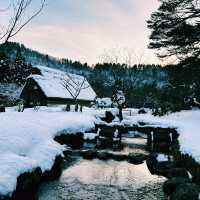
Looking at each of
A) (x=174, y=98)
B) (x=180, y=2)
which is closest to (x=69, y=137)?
(x=174, y=98)

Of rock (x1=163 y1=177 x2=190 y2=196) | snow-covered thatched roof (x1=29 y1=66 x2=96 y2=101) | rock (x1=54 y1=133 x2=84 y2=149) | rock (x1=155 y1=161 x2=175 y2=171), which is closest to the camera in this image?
rock (x1=163 y1=177 x2=190 y2=196)

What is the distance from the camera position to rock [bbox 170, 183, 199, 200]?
8461 mm

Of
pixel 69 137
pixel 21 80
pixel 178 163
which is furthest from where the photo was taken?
pixel 21 80

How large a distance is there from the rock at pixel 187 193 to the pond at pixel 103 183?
97cm

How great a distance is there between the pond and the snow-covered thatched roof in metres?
25.6

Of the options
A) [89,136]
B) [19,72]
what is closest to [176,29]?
[89,136]

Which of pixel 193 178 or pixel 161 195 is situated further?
pixel 193 178

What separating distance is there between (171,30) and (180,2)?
2.31 metres

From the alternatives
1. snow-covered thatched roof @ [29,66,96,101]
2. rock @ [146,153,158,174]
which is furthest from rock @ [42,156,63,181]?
snow-covered thatched roof @ [29,66,96,101]

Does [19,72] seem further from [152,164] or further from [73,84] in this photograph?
[152,164]

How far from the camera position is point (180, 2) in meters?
25.6

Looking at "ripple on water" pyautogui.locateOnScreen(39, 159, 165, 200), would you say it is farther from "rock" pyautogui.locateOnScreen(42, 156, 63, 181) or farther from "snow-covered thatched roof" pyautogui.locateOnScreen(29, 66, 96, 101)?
"snow-covered thatched roof" pyautogui.locateOnScreen(29, 66, 96, 101)

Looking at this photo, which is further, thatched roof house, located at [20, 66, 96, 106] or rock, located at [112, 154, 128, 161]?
thatched roof house, located at [20, 66, 96, 106]

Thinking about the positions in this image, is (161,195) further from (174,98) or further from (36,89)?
(36,89)
